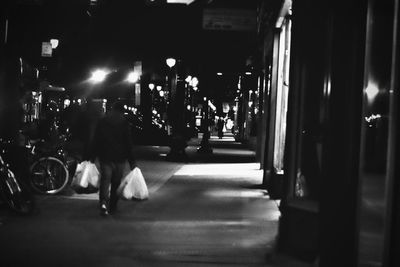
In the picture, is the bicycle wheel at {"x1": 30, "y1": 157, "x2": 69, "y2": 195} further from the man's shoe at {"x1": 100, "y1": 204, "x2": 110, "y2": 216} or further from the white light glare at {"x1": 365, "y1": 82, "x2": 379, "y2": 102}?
the white light glare at {"x1": 365, "y1": 82, "x2": 379, "y2": 102}

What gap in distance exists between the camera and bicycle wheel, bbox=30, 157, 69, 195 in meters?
14.3

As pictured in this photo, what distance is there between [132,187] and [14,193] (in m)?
2.30

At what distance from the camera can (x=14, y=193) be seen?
36.3ft

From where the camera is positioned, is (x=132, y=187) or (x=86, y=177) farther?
(x=132, y=187)

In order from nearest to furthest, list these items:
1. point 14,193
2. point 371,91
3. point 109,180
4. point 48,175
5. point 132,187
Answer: point 371,91 < point 14,193 < point 109,180 < point 132,187 < point 48,175

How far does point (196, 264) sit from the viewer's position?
7914mm

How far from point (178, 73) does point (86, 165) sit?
1927cm

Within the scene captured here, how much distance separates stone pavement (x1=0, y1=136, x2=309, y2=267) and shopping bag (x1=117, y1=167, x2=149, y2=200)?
0.81ft

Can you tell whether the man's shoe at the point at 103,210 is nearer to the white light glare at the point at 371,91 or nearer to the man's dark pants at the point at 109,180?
the man's dark pants at the point at 109,180

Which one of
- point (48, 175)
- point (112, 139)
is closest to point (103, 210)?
point (112, 139)

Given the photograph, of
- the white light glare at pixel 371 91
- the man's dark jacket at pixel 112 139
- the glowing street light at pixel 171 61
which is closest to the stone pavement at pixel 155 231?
the man's dark jacket at pixel 112 139

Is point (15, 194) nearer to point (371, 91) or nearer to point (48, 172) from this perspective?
point (48, 172)

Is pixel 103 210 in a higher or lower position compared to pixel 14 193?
lower

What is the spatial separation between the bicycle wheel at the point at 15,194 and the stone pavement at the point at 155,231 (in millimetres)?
208
